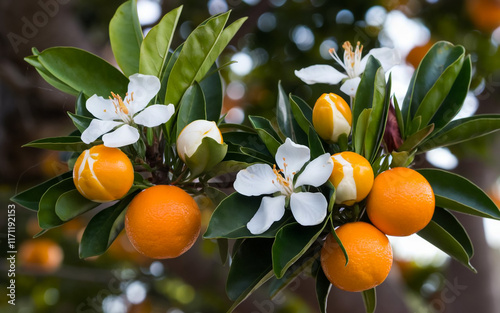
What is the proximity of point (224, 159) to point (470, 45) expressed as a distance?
1.56 metres

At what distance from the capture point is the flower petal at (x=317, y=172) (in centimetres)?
68

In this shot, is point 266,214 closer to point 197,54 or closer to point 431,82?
point 197,54

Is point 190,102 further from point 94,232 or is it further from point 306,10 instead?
point 306,10

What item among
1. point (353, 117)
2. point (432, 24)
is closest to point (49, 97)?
point (353, 117)

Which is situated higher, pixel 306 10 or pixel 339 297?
pixel 306 10

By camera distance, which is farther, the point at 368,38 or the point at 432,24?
the point at 432,24

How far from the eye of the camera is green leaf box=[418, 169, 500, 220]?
2.41 ft

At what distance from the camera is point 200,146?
2.30 feet

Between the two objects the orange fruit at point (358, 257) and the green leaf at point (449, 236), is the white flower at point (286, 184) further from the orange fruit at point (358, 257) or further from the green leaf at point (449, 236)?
the green leaf at point (449, 236)

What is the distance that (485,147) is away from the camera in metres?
1.88

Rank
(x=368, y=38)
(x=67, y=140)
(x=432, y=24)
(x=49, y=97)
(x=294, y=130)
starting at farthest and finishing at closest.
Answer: (x=432, y=24)
(x=368, y=38)
(x=49, y=97)
(x=294, y=130)
(x=67, y=140)

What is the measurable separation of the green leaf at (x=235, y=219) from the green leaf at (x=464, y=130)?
0.87 feet

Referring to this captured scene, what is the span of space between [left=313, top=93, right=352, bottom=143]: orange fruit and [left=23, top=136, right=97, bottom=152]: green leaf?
13.7 inches

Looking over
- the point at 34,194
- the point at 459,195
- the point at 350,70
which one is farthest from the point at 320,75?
the point at 34,194
